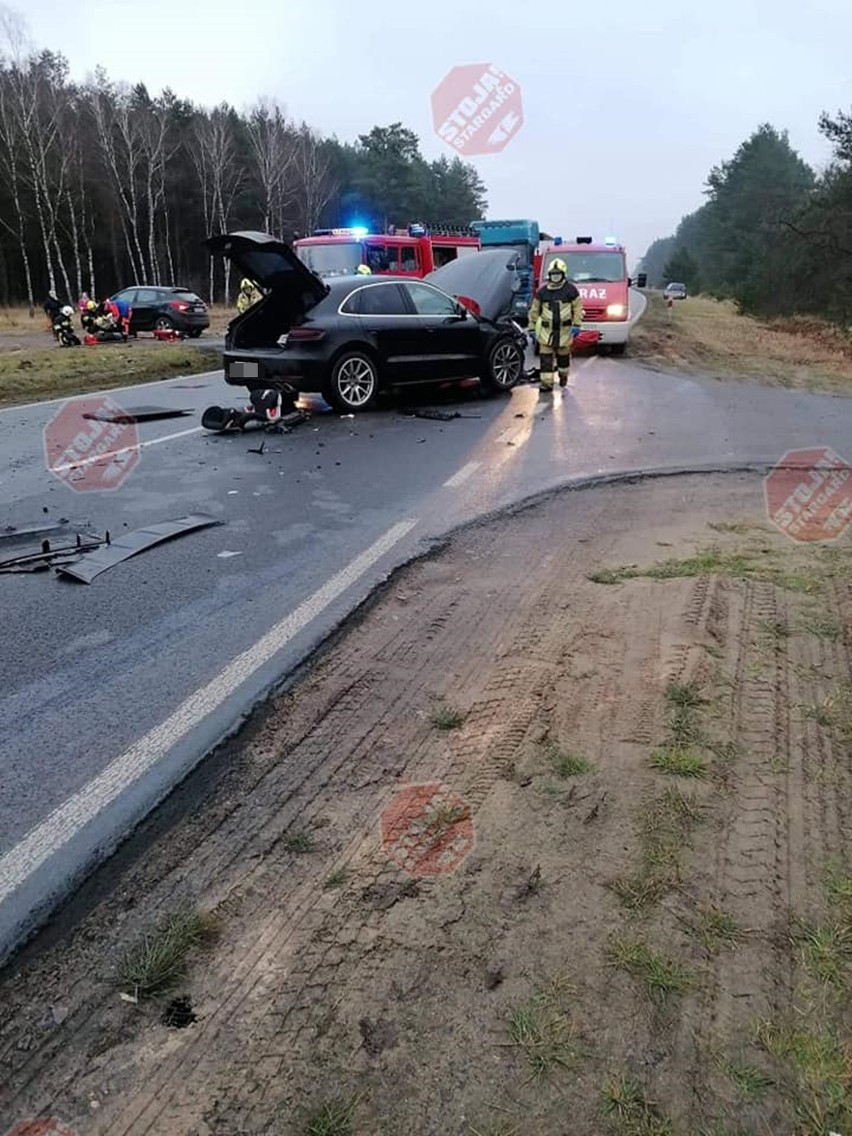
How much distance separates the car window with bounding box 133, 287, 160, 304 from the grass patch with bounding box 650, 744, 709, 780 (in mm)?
24362

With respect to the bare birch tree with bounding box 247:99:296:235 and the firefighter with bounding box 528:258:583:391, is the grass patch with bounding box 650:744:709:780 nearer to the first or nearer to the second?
the firefighter with bounding box 528:258:583:391

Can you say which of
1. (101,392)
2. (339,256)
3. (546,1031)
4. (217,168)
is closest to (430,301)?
(101,392)

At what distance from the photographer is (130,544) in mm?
5652

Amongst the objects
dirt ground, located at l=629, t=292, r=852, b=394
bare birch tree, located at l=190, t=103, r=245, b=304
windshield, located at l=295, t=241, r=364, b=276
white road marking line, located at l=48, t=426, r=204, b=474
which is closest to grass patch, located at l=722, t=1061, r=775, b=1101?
white road marking line, located at l=48, t=426, r=204, b=474

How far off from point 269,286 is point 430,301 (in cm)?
219

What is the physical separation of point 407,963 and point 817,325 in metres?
35.9

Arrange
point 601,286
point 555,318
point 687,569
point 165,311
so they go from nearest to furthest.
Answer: point 687,569 < point 555,318 < point 601,286 < point 165,311

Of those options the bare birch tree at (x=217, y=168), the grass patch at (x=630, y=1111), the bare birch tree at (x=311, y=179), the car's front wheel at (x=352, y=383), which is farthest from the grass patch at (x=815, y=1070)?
the bare birch tree at (x=311, y=179)

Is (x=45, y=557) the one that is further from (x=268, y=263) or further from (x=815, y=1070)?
(x=268, y=263)

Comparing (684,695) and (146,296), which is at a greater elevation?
(146,296)

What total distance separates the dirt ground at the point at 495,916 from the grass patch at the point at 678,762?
0.01 m

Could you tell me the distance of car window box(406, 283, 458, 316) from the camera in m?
11.2

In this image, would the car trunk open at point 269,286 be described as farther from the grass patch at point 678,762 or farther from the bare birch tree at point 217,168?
the bare birch tree at point 217,168

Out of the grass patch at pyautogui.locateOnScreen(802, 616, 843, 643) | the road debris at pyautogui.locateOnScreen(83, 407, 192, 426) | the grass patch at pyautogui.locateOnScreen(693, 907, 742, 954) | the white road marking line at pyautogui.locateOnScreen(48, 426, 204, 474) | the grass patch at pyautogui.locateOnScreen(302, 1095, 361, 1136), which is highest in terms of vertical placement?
the road debris at pyautogui.locateOnScreen(83, 407, 192, 426)
